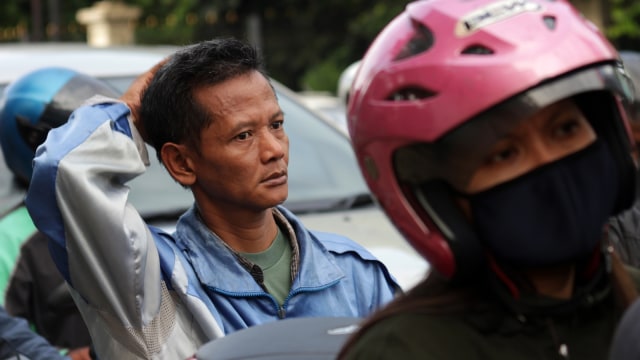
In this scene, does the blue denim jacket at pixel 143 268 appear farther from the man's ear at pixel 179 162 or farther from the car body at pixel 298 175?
the car body at pixel 298 175

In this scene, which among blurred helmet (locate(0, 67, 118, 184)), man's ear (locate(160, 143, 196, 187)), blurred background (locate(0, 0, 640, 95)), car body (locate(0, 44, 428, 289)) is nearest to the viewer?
man's ear (locate(160, 143, 196, 187))

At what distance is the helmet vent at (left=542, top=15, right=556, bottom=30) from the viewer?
78.9 inches

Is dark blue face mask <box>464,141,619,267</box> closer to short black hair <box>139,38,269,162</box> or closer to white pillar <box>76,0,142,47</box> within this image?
short black hair <box>139,38,269,162</box>

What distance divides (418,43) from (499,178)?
24 cm

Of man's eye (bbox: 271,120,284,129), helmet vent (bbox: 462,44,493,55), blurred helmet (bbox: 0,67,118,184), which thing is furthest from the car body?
helmet vent (bbox: 462,44,493,55)

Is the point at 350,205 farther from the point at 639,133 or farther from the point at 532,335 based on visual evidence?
the point at 532,335

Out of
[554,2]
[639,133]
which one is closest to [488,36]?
[554,2]

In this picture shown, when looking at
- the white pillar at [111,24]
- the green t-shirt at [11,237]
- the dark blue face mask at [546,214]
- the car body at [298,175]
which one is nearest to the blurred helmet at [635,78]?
the car body at [298,175]

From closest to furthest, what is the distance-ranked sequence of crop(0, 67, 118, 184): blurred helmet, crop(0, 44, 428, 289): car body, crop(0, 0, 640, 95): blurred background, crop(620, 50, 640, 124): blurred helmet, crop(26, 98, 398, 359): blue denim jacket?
crop(26, 98, 398, 359): blue denim jacket → crop(0, 67, 118, 184): blurred helmet → crop(0, 44, 428, 289): car body → crop(620, 50, 640, 124): blurred helmet → crop(0, 0, 640, 95): blurred background

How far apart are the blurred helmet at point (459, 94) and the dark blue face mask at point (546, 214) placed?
0.04 metres

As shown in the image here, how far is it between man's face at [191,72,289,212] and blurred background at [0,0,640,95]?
23361 millimetres

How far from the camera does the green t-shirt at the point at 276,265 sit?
321cm

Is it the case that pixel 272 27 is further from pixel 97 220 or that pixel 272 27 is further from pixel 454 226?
pixel 454 226

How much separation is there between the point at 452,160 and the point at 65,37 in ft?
105
